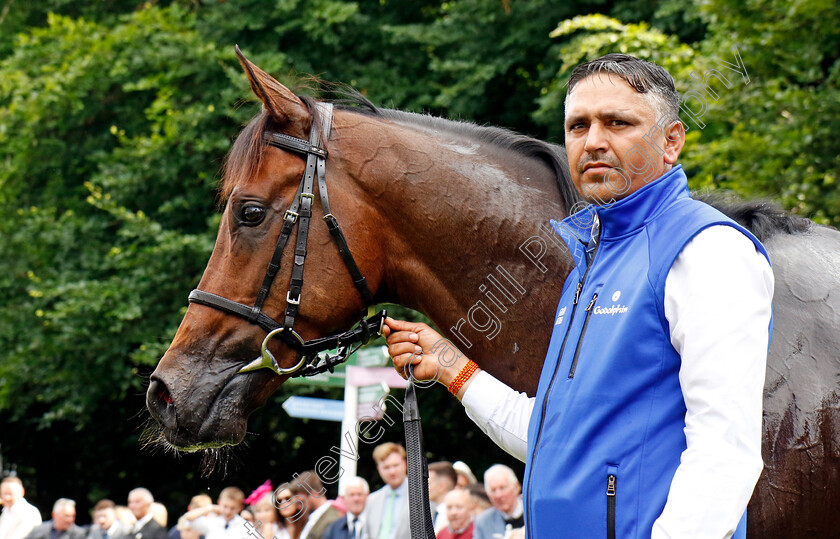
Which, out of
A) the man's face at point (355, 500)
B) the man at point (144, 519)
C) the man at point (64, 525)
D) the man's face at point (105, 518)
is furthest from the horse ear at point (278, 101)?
the man at point (64, 525)

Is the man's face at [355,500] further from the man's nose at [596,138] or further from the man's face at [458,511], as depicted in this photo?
the man's nose at [596,138]

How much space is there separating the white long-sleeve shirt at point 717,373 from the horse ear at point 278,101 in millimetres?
1688

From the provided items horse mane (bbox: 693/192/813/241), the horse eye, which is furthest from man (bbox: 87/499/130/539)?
horse mane (bbox: 693/192/813/241)

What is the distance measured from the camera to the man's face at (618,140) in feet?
6.22

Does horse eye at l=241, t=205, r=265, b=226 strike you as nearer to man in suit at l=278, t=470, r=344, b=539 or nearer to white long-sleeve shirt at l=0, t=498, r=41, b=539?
man in suit at l=278, t=470, r=344, b=539

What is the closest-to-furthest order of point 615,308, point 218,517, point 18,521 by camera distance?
point 615,308 → point 218,517 → point 18,521

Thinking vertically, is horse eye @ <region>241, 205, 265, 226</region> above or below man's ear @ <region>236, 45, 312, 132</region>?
below

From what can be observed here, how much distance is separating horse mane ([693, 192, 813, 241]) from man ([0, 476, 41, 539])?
29.0ft

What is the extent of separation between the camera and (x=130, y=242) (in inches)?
559

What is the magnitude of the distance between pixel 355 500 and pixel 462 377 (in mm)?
4510

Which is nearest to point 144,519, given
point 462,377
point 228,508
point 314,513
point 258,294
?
point 228,508

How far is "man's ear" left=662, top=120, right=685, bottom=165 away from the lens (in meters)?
1.95

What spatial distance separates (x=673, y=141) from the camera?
6.48ft

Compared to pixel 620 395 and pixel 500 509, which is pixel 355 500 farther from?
pixel 620 395
